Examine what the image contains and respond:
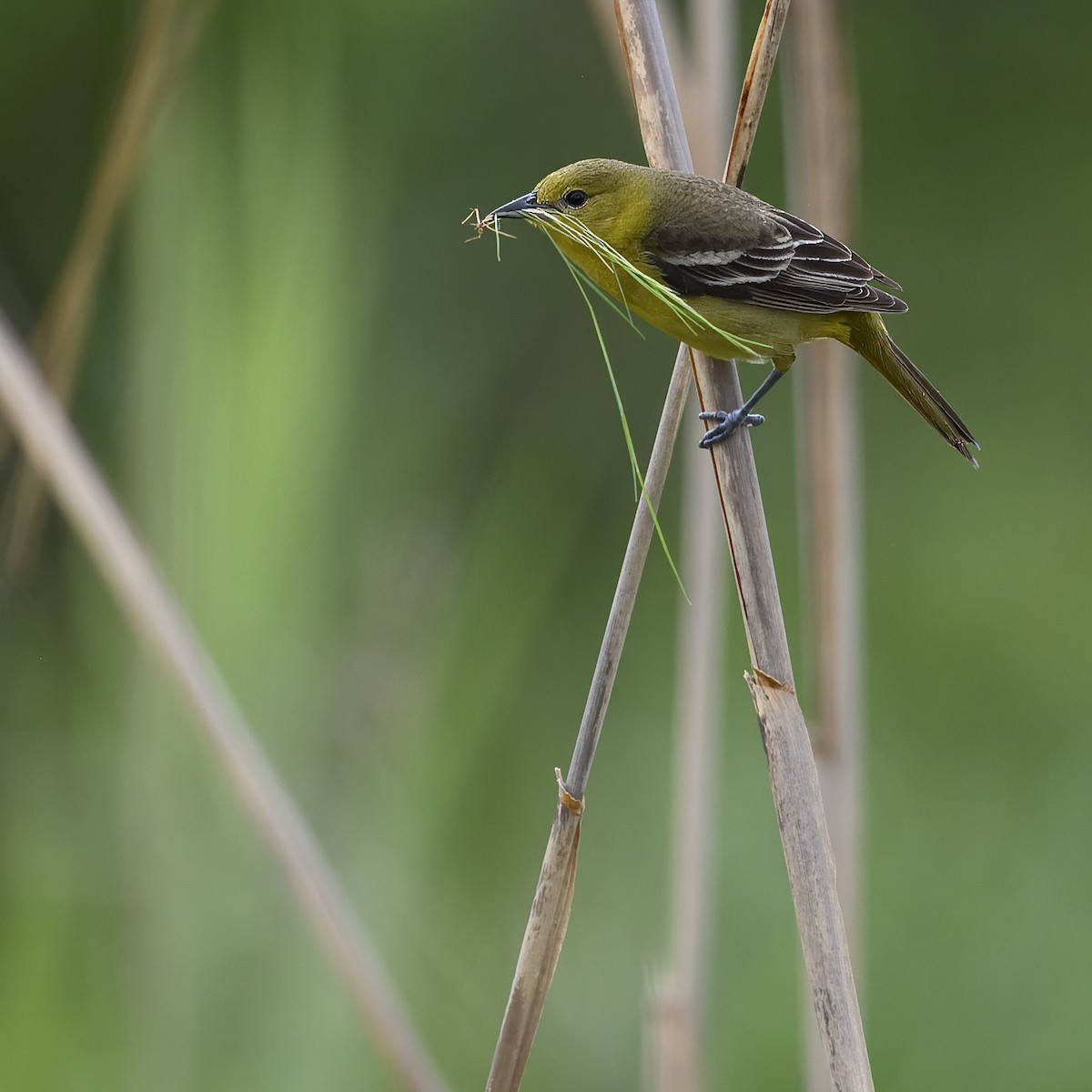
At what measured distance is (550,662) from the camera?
7.68ft

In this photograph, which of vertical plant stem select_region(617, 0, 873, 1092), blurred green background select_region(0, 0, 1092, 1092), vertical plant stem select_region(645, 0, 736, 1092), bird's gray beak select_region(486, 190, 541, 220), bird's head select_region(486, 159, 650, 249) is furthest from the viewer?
blurred green background select_region(0, 0, 1092, 1092)

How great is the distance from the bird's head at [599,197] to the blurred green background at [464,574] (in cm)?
31

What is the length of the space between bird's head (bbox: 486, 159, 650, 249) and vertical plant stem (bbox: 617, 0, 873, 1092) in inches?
4.8

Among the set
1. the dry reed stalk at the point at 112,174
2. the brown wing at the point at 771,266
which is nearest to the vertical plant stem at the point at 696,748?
the brown wing at the point at 771,266

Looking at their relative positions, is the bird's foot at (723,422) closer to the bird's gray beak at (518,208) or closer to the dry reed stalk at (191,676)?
the bird's gray beak at (518,208)

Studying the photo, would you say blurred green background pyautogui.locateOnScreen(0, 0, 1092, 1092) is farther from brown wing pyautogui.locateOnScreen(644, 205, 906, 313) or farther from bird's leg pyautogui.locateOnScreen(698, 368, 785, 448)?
bird's leg pyautogui.locateOnScreen(698, 368, 785, 448)

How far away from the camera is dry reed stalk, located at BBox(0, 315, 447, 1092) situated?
1.08 m

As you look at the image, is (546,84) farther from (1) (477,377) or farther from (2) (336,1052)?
(2) (336,1052)

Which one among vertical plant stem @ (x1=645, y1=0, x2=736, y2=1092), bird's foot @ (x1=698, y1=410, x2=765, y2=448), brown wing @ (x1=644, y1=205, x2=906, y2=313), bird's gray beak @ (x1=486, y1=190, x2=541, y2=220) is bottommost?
vertical plant stem @ (x1=645, y1=0, x2=736, y2=1092)

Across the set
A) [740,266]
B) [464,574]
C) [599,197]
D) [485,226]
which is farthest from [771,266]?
[464,574]

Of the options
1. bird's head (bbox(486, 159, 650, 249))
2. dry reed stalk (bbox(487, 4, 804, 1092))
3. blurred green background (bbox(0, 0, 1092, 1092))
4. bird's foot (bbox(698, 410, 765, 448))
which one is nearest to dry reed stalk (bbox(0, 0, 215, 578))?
blurred green background (bbox(0, 0, 1092, 1092))

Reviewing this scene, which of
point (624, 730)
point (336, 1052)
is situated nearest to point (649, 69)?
point (336, 1052)

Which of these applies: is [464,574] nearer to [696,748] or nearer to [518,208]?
[696,748]

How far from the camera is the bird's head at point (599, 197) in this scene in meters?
→ 0.94
